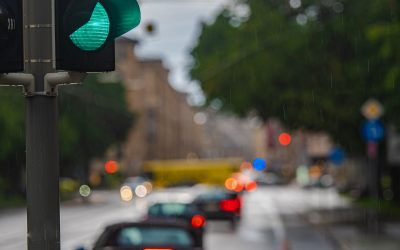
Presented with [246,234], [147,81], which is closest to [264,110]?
[246,234]

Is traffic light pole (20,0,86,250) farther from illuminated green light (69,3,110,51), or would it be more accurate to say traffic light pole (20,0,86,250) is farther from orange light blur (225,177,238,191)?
orange light blur (225,177,238,191)

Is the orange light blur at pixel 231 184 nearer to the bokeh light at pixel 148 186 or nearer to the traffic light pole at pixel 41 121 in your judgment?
the bokeh light at pixel 148 186

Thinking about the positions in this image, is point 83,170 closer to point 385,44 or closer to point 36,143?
point 385,44

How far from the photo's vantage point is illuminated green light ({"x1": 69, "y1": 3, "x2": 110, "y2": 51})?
4410 millimetres

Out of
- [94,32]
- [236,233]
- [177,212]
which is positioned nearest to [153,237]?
[94,32]

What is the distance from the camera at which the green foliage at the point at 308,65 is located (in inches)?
1249

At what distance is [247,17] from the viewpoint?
115 ft

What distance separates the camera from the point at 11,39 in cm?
456

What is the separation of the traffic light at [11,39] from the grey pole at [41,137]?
0.08 metres

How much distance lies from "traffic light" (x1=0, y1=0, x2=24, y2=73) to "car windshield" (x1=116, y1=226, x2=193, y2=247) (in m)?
6.40

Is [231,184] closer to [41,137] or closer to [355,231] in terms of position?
[355,231]

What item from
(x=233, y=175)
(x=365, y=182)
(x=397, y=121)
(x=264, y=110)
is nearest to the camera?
(x=397, y=121)

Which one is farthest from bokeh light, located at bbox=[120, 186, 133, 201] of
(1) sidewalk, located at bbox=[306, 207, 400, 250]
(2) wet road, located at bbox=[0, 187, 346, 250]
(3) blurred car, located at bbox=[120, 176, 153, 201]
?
(1) sidewalk, located at bbox=[306, 207, 400, 250]

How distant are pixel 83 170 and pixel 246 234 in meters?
45.3
